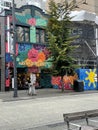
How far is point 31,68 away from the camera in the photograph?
37031mm

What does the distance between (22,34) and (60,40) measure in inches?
256

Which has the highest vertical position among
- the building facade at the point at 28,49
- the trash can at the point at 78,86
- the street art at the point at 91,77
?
the building facade at the point at 28,49

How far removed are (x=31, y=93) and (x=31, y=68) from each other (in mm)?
8613

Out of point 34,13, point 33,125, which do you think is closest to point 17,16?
point 34,13

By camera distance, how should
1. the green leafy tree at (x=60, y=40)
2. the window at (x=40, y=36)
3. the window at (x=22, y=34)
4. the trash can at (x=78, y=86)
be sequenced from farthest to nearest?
the window at (x=40, y=36), the window at (x=22, y=34), the trash can at (x=78, y=86), the green leafy tree at (x=60, y=40)

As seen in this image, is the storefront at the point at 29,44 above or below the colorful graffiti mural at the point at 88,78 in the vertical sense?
above

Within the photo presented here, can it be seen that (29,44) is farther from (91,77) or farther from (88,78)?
(91,77)

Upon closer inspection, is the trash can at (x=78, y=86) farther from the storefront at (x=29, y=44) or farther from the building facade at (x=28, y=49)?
the storefront at (x=29, y=44)

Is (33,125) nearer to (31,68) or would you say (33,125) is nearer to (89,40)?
(31,68)

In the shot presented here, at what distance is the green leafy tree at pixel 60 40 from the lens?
30.8 metres

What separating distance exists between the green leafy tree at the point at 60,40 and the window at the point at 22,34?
488 centimetres

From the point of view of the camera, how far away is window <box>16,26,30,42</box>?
1415 inches

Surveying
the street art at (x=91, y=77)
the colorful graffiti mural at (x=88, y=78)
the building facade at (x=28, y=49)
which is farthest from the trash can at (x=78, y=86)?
the building facade at (x=28, y=49)

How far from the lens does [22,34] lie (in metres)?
36.3
